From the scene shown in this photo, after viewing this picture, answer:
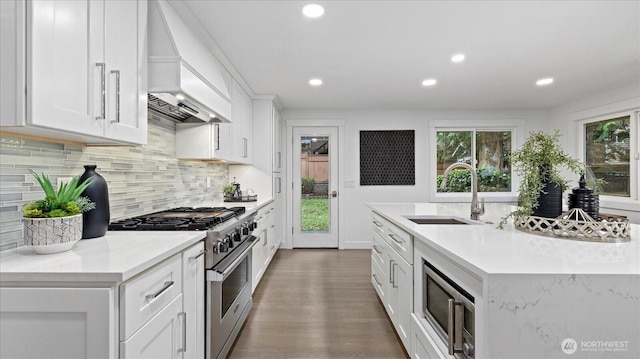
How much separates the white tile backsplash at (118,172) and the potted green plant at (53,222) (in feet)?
0.66

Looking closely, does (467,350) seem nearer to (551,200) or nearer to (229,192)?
(551,200)

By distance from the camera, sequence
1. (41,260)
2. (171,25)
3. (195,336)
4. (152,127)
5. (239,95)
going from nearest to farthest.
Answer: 1. (41,260)
2. (195,336)
3. (171,25)
4. (152,127)
5. (239,95)

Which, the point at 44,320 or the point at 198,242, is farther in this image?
the point at 198,242

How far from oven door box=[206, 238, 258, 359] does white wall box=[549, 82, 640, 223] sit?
4.71m

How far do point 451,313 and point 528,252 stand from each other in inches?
14.8

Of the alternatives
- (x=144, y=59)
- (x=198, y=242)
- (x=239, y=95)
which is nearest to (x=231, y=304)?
(x=198, y=242)

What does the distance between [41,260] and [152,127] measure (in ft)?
4.77

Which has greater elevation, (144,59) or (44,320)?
(144,59)

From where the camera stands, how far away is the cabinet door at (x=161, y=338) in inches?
40.8

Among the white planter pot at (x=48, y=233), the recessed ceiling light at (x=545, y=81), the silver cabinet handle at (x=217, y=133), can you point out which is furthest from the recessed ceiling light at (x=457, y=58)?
the white planter pot at (x=48, y=233)

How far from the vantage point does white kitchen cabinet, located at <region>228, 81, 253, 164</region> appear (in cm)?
344

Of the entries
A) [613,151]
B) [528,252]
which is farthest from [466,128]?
[528,252]

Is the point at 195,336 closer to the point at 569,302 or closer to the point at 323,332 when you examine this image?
the point at 323,332

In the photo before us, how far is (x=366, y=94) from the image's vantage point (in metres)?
4.29
